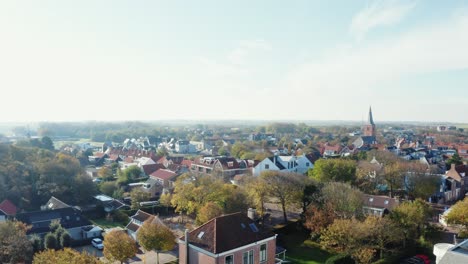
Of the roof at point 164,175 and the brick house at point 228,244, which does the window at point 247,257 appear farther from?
the roof at point 164,175

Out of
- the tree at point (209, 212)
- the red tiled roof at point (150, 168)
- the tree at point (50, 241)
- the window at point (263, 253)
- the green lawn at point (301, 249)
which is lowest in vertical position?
the green lawn at point (301, 249)

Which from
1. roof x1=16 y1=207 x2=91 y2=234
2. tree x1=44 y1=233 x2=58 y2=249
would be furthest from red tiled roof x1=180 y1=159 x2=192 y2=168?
tree x1=44 y1=233 x2=58 y2=249

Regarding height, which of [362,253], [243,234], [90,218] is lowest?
[90,218]

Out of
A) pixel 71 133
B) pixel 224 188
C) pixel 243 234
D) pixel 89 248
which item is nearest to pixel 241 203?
pixel 224 188

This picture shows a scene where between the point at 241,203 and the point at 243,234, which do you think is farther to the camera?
the point at 241,203

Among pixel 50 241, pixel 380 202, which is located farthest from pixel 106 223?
pixel 380 202

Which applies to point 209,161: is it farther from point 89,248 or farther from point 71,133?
point 71,133

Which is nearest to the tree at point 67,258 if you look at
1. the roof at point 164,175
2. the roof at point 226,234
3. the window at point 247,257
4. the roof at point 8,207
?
the roof at point 226,234

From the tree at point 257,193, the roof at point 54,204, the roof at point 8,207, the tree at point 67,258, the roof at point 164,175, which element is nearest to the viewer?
the tree at point 67,258
